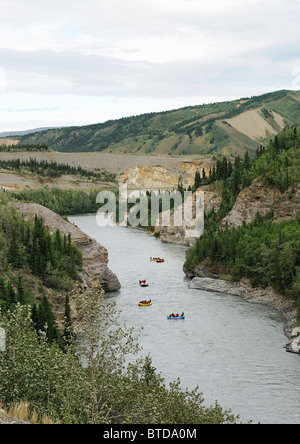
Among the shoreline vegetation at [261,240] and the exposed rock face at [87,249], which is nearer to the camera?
the exposed rock face at [87,249]

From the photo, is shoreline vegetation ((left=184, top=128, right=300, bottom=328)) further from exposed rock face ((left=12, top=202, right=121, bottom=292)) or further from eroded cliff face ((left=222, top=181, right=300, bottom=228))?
exposed rock face ((left=12, top=202, right=121, bottom=292))

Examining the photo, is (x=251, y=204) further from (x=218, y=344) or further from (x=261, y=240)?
(x=218, y=344)

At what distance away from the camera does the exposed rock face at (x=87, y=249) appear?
8000cm

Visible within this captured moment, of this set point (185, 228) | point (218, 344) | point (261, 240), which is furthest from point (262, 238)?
point (185, 228)

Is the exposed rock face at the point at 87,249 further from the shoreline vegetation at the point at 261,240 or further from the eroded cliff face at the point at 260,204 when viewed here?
the eroded cliff face at the point at 260,204

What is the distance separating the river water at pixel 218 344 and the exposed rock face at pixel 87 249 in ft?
8.47

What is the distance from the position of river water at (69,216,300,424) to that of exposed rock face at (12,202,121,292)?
258 cm

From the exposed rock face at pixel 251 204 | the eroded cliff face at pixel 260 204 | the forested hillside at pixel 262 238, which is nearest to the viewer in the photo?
the forested hillside at pixel 262 238

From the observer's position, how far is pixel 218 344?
60812 millimetres

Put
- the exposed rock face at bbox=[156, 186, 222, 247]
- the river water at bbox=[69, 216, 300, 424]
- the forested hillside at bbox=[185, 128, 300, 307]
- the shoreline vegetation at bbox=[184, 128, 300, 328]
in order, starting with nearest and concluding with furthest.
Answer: the river water at bbox=[69, 216, 300, 424] < the shoreline vegetation at bbox=[184, 128, 300, 328] < the forested hillside at bbox=[185, 128, 300, 307] < the exposed rock face at bbox=[156, 186, 222, 247]

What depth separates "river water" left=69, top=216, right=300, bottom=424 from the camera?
47.0 meters

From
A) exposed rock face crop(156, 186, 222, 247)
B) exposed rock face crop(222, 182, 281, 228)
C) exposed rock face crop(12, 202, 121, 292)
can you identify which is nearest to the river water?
exposed rock face crop(12, 202, 121, 292)

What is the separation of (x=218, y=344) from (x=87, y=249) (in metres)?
29.3

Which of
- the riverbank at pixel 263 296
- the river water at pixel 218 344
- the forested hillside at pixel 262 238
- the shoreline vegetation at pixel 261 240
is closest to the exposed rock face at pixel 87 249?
the river water at pixel 218 344
